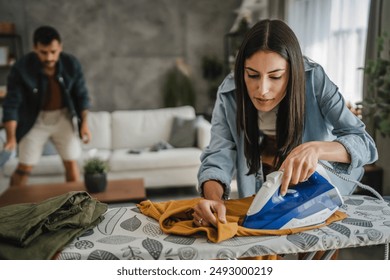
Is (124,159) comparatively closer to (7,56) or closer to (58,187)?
(58,187)

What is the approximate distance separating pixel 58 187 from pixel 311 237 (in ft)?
5.49

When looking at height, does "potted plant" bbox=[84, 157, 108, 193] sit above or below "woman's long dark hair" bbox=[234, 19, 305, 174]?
below

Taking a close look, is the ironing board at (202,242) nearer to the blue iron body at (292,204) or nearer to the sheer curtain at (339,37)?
the blue iron body at (292,204)

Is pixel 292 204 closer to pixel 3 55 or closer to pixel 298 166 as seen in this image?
pixel 298 166

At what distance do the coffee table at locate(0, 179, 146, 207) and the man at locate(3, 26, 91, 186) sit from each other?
168 mm

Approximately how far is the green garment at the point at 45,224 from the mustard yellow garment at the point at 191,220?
0.11 metres

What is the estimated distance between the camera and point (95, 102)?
340 cm

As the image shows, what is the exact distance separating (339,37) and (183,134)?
1.59 meters

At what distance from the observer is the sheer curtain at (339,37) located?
1118mm

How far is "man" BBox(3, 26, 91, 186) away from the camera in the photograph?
170 cm

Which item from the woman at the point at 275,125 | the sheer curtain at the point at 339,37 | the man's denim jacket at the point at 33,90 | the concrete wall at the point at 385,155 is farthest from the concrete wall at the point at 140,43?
the woman at the point at 275,125

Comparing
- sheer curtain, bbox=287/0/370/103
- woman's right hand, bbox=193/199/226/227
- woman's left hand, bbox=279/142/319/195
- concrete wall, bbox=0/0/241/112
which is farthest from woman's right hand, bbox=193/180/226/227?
concrete wall, bbox=0/0/241/112

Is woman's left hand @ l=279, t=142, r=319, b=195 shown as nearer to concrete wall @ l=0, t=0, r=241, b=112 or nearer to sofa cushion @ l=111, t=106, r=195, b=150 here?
sofa cushion @ l=111, t=106, r=195, b=150
